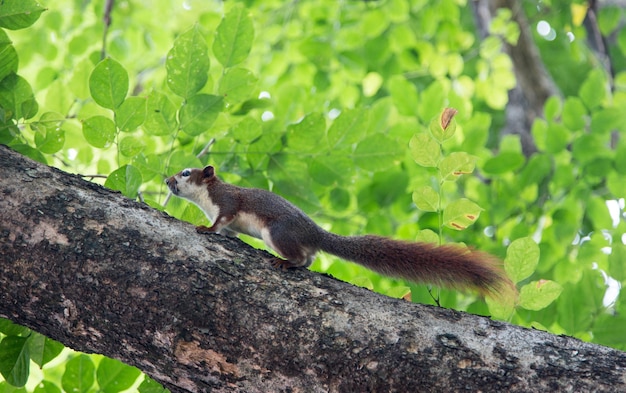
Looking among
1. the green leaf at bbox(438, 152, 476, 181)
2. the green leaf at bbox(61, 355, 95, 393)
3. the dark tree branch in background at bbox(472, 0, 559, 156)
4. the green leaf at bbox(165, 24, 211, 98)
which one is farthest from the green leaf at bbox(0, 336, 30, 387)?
the dark tree branch in background at bbox(472, 0, 559, 156)

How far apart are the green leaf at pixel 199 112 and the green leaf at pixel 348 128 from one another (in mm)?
600

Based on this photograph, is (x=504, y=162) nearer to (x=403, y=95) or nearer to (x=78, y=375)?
(x=403, y=95)

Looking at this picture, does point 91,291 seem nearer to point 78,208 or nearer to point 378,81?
point 78,208

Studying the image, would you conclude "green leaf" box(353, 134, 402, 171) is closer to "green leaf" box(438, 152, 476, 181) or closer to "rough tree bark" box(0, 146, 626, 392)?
"green leaf" box(438, 152, 476, 181)

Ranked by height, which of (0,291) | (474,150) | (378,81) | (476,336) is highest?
(378,81)

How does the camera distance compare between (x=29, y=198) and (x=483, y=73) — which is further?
(x=483, y=73)

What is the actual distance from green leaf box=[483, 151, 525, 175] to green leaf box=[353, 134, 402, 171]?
0.92m

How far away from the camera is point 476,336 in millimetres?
1850

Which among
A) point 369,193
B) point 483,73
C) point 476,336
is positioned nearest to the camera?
point 476,336

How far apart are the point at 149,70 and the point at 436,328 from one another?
5852 millimetres

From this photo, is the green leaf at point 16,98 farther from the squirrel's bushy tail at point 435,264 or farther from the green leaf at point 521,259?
the green leaf at point 521,259

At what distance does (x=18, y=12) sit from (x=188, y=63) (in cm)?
66

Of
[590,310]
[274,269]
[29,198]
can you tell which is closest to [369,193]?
[590,310]

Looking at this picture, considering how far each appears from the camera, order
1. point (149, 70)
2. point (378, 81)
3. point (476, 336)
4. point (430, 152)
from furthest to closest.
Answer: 1. point (149, 70)
2. point (378, 81)
3. point (430, 152)
4. point (476, 336)
